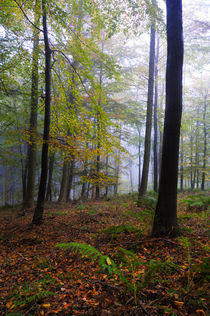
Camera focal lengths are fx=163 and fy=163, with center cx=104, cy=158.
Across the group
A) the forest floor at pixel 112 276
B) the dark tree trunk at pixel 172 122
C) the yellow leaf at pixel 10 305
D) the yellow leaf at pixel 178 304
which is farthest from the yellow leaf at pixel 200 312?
the yellow leaf at pixel 10 305

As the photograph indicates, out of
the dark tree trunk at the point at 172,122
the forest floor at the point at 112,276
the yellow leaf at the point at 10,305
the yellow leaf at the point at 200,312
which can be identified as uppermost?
the dark tree trunk at the point at 172,122

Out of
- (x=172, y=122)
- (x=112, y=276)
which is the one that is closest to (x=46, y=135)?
(x=172, y=122)

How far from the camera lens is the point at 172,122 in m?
3.67

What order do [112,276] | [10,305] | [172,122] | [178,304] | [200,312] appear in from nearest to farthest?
[200,312]
[178,304]
[10,305]
[112,276]
[172,122]

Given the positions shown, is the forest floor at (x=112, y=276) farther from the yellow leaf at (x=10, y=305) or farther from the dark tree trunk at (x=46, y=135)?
the dark tree trunk at (x=46, y=135)

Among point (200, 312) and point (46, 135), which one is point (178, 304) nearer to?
point (200, 312)

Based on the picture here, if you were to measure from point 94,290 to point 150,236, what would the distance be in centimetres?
196

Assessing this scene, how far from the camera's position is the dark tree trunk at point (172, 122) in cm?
365

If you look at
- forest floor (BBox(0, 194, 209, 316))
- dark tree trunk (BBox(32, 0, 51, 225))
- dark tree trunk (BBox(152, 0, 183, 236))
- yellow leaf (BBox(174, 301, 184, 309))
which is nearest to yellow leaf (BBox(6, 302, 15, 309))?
forest floor (BBox(0, 194, 209, 316))

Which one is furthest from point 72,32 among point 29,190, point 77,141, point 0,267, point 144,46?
point 144,46

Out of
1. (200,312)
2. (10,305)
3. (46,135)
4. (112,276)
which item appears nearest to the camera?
(200,312)

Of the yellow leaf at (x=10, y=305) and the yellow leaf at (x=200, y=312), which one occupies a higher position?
the yellow leaf at (x=200, y=312)

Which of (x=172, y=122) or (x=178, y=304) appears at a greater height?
(x=172, y=122)

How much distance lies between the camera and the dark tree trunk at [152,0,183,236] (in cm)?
365
